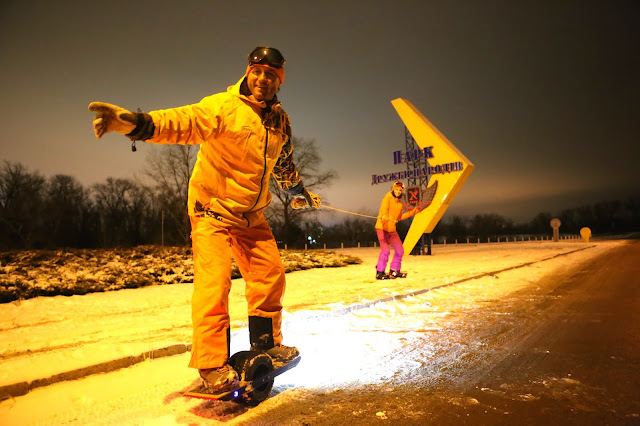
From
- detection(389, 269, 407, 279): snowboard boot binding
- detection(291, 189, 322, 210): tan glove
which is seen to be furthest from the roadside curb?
detection(389, 269, 407, 279): snowboard boot binding

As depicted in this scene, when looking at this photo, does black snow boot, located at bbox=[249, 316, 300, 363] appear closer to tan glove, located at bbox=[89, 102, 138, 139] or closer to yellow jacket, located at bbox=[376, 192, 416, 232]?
tan glove, located at bbox=[89, 102, 138, 139]

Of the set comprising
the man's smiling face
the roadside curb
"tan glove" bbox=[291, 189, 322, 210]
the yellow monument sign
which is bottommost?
the roadside curb

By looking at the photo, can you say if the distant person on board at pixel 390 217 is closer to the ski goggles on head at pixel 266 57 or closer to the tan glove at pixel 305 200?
the tan glove at pixel 305 200

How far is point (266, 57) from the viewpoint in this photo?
2.97 m

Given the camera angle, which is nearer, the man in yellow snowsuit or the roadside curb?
the man in yellow snowsuit

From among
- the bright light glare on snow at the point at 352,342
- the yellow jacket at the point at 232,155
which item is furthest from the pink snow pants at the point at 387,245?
the yellow jacket at the point at 232,155

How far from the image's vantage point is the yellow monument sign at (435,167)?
65.4 feet

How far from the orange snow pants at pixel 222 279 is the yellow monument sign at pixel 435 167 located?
17911 millimetres

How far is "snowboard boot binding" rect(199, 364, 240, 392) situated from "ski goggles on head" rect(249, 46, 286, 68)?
198cm

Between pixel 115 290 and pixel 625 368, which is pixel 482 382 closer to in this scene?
pixel 625 368

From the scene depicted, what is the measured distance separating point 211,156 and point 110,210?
2198 inches

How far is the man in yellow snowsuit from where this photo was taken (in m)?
2.54

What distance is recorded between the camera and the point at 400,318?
5789 mm

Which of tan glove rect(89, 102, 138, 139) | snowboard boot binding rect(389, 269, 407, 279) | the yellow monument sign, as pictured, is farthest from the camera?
the yellow monument sign
